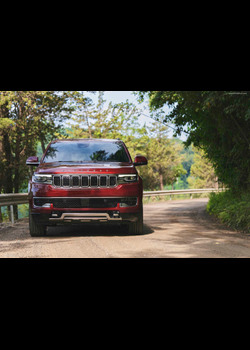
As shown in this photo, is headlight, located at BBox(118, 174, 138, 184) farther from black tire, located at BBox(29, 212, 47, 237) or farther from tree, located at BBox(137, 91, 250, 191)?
tree, located at BBox(137, 91, 250, 191)

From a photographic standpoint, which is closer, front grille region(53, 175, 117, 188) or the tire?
front grille region(53, 175, 117, 188)

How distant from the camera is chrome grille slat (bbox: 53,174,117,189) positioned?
784 cm

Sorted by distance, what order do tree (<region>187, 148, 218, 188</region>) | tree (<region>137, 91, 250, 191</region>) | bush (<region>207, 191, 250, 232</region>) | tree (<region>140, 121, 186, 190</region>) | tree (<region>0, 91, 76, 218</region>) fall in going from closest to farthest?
bush (<region>207, 191, 250, 232</region>), tree (<region>137, 91, 250, 191</region>), tree (<region>0, 91, 76, 218</region>), tree (<region>140, 121, 186, 190</region>), tree (<region>187, 148, 218, 188</region>)

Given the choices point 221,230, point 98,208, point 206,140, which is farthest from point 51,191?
point 206,140

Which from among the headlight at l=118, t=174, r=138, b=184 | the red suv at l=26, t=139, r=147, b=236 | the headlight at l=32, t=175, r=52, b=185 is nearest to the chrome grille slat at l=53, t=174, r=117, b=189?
the red suv at l=26, t=139, r=147, b=236

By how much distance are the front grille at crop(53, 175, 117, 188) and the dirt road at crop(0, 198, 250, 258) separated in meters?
1.09

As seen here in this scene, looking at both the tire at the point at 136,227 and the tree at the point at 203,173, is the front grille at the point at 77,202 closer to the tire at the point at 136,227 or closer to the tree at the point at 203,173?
the tire at the point at 136,227

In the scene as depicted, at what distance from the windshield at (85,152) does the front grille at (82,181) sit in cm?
87

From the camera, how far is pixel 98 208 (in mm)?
7766

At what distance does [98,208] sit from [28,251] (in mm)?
1691

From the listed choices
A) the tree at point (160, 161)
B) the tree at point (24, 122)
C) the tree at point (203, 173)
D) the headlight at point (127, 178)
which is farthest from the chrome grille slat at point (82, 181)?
the tree at point (203, 173)

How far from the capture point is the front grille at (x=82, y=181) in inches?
309

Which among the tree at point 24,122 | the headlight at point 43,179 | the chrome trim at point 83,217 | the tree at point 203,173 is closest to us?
the chrome trim at point 83,217
